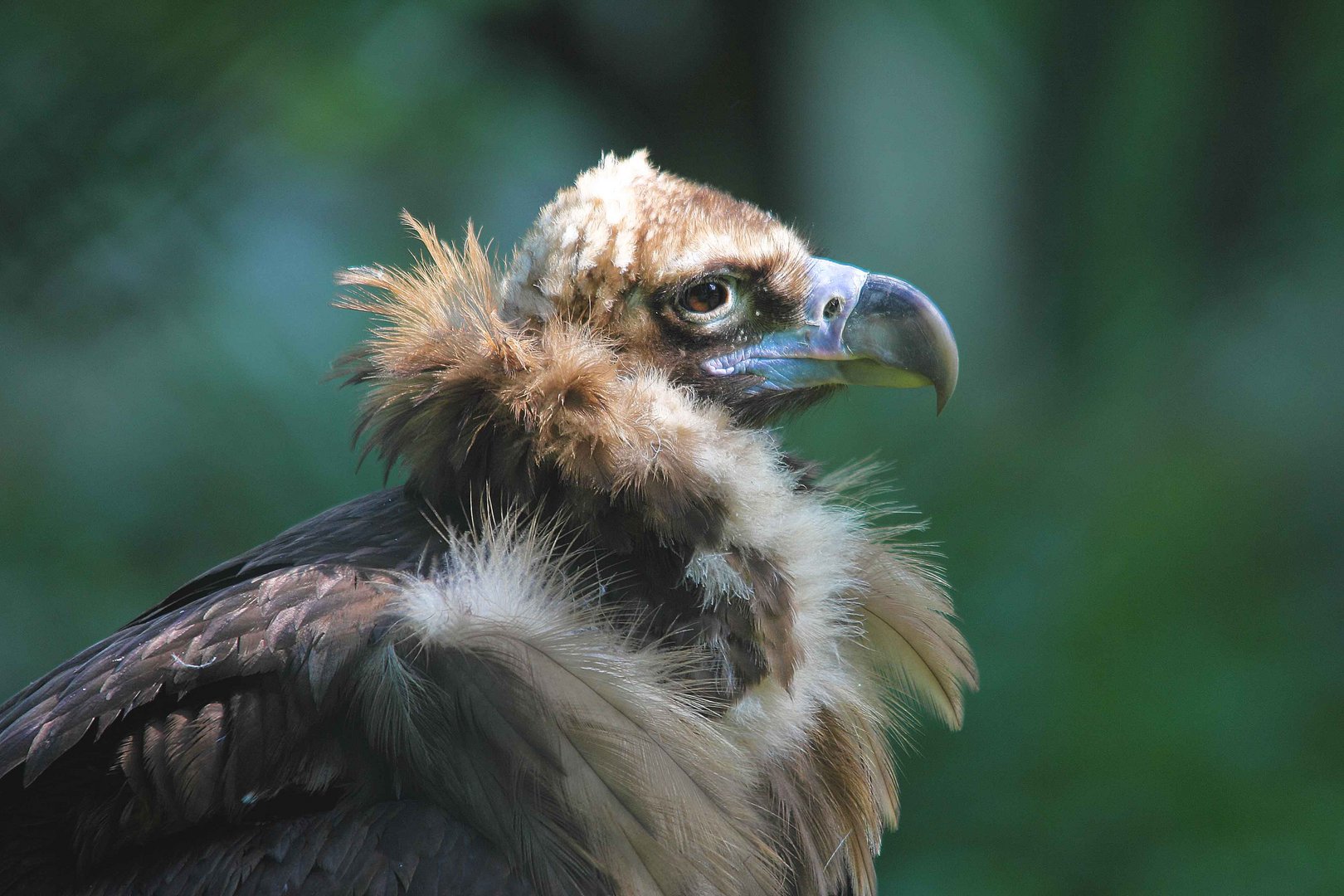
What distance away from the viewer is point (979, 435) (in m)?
3.80

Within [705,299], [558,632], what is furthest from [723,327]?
[558,632]

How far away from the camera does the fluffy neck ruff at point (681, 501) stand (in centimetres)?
157

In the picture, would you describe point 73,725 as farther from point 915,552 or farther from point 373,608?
point 915,552

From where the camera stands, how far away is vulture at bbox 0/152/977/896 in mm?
1393

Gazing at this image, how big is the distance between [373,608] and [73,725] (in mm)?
379

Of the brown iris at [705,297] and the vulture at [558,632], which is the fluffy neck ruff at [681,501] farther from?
the brown iris at [705,297]

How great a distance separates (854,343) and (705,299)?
0.24 m

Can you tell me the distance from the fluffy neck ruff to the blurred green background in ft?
5.09

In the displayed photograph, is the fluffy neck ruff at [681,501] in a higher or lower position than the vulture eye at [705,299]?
lower

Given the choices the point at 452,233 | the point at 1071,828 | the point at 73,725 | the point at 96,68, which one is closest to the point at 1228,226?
the point at 1071,828

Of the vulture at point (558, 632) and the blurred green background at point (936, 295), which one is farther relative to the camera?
the blurred green background at point (936, 295)

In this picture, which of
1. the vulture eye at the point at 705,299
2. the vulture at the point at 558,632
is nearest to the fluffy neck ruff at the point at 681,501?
the vulture at the point at 558,632

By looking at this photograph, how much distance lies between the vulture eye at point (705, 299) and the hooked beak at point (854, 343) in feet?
0.23

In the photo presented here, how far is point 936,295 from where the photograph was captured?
4.11 meters
